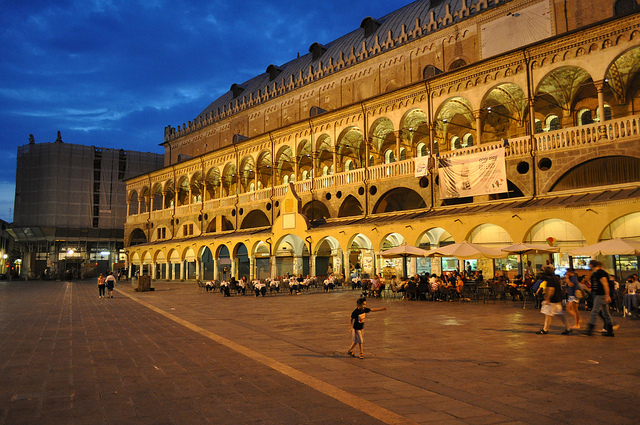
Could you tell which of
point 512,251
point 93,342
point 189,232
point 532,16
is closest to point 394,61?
point 532,16

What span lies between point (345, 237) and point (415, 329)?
635 inches

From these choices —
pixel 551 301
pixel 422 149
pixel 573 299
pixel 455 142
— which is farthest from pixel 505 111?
pixel 551 301

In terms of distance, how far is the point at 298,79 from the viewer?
141ft

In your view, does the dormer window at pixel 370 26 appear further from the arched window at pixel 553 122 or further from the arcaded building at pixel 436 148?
the arched window at pixel 553 122

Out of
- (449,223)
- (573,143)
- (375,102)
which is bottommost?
(449,223)

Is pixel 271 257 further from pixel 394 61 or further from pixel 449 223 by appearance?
pixel 394 61

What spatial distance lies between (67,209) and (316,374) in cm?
6759

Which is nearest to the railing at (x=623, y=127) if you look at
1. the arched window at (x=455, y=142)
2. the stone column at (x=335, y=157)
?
the arched window at (x=455, y=142)

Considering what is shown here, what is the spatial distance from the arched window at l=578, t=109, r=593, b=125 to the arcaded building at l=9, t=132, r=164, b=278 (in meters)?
56.7

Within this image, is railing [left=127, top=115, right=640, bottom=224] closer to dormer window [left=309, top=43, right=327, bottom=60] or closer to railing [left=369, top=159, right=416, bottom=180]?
railing [left=369, top=159, right=416, bottom=180]

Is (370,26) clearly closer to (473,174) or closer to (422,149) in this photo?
(422,149)

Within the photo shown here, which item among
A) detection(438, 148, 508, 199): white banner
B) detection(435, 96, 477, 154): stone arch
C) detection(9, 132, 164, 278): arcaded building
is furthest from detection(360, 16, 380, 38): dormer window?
detection(9, 132, 164, 278): arcaded building

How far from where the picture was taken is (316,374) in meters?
7.60

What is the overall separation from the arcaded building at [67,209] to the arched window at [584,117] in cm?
5669
